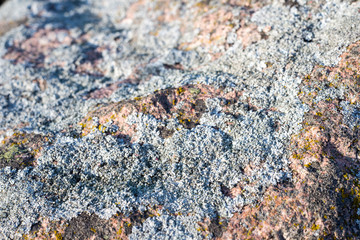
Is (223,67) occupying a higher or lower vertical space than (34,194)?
higher

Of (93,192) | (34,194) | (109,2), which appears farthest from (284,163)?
(109,2)

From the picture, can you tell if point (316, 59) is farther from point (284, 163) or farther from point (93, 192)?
point (93, 192)

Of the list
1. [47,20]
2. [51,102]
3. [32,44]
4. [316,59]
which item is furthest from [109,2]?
[316,59]

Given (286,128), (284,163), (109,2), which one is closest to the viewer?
(284,163)

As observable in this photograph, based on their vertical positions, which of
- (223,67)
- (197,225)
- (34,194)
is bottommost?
(197,225)

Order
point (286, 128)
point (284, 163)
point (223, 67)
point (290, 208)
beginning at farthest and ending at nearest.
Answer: point (223, 67) < point (286, 128) < point (284, 163) < point (290, 208)

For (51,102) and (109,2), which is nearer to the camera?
(51,102)
